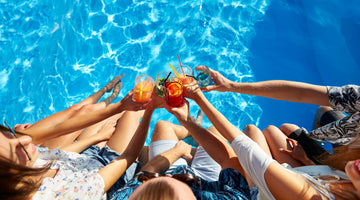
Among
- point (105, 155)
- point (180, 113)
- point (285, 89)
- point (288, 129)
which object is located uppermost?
point (285, 89)

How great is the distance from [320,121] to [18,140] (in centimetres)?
384

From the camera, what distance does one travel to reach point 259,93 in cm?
287

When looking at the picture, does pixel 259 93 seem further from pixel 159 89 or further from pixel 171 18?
pixel 171 18

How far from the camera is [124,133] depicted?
10.5 ft

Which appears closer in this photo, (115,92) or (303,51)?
(115,92)

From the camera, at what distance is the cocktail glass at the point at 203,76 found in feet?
9.35

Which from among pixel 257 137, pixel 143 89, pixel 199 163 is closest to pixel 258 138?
pixel 257 137

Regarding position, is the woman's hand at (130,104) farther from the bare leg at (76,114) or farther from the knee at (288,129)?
the knee at (288,129)

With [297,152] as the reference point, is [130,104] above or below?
above

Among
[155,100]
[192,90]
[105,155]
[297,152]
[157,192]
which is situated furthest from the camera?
[105,155]

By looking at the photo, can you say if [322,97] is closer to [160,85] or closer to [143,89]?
[160,85]

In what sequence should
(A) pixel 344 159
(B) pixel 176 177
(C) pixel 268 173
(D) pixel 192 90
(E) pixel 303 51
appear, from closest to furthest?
(C) pixel 268 173 → (A) pixel 344 159 → (B) pixel 176 177 → (D) pixel 192 90 → (E) pixel 303 51

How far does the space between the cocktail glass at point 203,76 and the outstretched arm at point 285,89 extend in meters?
0.07

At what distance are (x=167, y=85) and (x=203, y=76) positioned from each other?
60 cm
